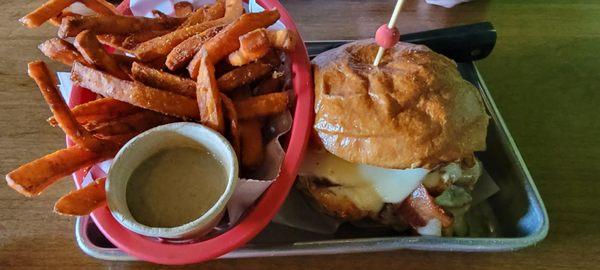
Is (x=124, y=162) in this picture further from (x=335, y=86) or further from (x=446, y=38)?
(x=446, y=38)

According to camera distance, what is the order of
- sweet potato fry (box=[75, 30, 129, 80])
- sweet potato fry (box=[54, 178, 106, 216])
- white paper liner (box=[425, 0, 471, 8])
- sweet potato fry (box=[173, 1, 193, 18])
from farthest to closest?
white paper liner (box=[425, 0, 471, 8]) → sweet potato fry (box=[173, 1, 193, 18]) → sweet potato fry (box=[75, 30, 129, 80]) → sweet potato fry (box=[54, 178, 106, 216])

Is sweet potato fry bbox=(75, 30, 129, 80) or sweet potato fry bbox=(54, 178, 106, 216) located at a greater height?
sweet potato fry bbox=(75, 30, 129, 80)

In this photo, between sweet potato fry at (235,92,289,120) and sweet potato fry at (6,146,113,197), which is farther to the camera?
sweet potato fry at (235,92,289,120)

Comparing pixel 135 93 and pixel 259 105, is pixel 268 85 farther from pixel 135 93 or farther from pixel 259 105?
pixel 135 93

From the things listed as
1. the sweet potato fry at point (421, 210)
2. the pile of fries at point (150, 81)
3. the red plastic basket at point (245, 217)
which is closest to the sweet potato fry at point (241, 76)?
the pile of fries at point (150, 81)

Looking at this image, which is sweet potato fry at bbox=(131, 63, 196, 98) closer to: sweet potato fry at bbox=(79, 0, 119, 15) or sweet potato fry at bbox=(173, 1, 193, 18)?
sweet potato fry at bbox=(79, 0, 119, 15)

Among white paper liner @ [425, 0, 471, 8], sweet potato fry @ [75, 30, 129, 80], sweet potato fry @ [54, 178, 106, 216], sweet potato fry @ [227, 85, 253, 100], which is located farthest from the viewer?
white paper liner @ [425, 0, 471, 8]

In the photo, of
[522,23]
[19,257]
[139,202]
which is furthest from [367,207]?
[522,23]

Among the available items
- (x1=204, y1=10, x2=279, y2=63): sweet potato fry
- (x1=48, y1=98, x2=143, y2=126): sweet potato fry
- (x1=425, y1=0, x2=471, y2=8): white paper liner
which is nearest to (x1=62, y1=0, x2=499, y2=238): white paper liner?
(x1=48, y1=98, x2=143, y2=126): sweet potato fry
